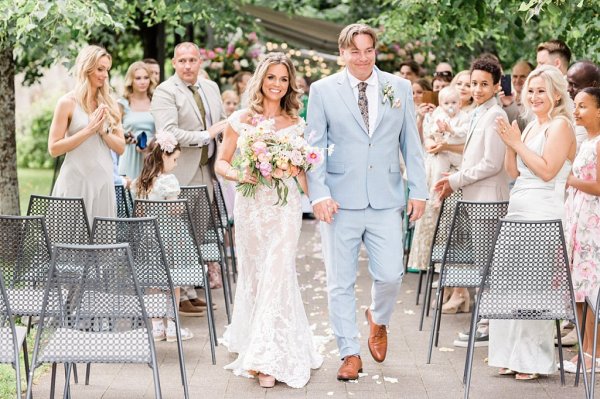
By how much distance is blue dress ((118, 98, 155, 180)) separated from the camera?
33.3 ft

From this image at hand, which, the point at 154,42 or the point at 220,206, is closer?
the point at 220,206

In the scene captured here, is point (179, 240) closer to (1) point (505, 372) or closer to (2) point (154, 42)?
(1) point (505, 372)

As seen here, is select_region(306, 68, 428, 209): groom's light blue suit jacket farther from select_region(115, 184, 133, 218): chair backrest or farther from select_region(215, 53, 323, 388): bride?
select_region(115, 184, 133, 218): chair backrest

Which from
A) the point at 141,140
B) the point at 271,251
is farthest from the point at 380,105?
the point at 141,140

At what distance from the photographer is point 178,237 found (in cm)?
747

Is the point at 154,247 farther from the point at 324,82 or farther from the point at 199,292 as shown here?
the point at 199,292

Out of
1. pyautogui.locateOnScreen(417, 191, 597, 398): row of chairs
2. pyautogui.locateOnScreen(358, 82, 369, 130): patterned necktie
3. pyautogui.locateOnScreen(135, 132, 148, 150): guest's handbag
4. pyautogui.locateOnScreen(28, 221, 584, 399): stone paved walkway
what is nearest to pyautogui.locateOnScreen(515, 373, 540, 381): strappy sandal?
pyautogui.locateOnScreen(28, 221, 584, 399): stone paved walkway

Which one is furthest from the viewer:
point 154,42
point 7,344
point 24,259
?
point 154,42

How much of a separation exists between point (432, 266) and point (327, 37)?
9185 mm

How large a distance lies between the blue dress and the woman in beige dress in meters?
1.93

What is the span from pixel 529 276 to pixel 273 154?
1670mm

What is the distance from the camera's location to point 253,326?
6.78 metres

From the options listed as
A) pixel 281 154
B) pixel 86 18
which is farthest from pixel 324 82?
pixel 86 18

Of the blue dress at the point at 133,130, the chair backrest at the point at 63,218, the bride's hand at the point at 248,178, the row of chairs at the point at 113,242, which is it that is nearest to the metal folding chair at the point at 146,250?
the row of chairs at the point at 113,242
